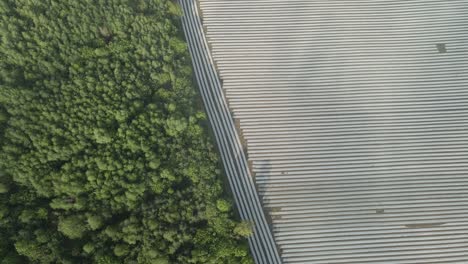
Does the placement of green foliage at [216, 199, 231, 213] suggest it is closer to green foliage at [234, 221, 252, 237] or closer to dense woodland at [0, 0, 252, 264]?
dense woodland at [0, 0, 252, 264]

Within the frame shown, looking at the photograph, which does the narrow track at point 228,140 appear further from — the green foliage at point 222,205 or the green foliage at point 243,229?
the green foliage at point 222,205

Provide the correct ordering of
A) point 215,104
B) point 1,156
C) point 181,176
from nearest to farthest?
point 1,156
point 181,176
point 215,104

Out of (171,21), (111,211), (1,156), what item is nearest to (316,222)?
(111,211)

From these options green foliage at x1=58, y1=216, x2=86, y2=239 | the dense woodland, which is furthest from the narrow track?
green foliage at x1=58, y1=216, x2=86, y2=239

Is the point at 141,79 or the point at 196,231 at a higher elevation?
the point at 141,79

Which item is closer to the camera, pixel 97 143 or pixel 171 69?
pixel 97 143

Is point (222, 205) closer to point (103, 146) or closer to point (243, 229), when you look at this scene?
point (243, 229)

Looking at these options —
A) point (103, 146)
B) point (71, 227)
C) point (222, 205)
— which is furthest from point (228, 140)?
point (71, 227)

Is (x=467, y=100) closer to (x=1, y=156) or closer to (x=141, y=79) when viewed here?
(x=141, y=79)
